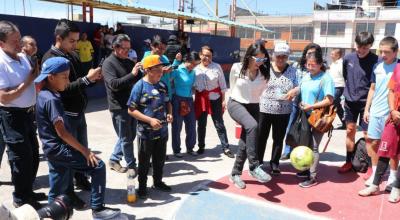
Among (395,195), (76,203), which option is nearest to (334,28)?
(395,195)

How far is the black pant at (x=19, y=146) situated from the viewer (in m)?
3.91

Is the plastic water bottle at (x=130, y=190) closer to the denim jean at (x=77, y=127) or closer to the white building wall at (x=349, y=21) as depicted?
the denim jean at (x=77, y=127)

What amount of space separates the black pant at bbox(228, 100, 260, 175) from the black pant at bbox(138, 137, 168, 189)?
101 cm

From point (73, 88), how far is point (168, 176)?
2.06 metres

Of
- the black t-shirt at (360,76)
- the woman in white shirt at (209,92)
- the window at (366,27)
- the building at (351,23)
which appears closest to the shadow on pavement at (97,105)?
the woman in white shirt at (209,92)

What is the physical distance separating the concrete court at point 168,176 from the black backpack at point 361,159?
57 centimetres

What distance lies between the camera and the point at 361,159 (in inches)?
223

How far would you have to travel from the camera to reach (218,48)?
21.1m

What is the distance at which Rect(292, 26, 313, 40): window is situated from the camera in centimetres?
5241

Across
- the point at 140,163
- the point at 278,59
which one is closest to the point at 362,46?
the point at 278,59

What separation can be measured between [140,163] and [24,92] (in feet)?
→ 5.16

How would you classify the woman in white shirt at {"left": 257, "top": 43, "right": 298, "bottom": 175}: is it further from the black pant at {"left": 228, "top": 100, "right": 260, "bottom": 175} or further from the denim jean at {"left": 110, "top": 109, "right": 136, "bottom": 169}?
the denim jean at {"left": 110, "top": 109, "right": 136, "bottom": 169}

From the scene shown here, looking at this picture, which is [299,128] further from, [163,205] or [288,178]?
[163,205]

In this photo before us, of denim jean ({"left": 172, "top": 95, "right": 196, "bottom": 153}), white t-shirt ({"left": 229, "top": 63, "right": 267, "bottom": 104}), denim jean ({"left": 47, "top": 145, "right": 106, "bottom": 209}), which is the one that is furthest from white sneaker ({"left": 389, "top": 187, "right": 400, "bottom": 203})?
denim jean ({"left": 47, "top": 145, "right": 106, "bottom": 209})
